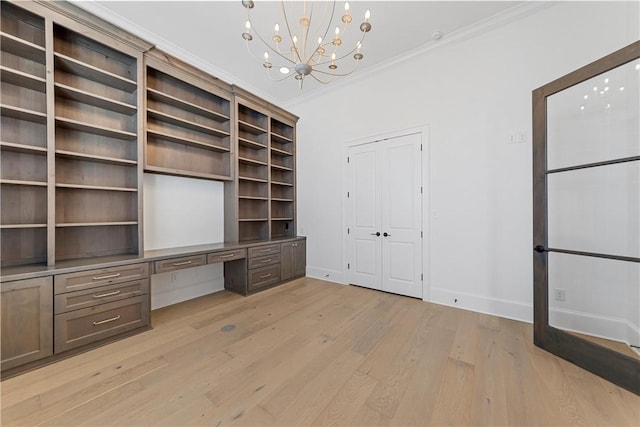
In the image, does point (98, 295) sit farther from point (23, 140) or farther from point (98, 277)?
Answer: point (23, 140)

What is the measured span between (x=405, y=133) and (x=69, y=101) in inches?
153

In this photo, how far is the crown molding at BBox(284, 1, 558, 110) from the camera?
260 cm

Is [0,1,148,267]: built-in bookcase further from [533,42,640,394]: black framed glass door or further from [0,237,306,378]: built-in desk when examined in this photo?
[533,42,640,394]: black framed glass door

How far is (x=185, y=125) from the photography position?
327 cm

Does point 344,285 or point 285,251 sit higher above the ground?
point 285,251

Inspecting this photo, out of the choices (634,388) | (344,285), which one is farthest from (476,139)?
(344,285)

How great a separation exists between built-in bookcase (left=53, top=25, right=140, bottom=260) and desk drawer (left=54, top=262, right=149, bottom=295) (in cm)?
39

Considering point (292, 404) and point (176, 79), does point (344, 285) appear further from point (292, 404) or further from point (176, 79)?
point (176, 79)

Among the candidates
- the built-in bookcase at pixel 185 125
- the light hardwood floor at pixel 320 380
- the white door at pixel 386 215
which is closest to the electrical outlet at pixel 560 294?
the light hardwood floor at pixel 320 380

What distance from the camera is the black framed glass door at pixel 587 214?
6.66ft

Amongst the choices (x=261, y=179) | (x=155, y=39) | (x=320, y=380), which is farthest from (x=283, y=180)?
(x=320, y=380)

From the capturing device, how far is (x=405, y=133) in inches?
138

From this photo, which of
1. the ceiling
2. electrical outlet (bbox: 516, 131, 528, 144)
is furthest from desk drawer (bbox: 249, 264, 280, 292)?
electrical outlet (bbox: 516, 131, 528, 144)

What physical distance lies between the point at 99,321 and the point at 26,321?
17.7 inches
